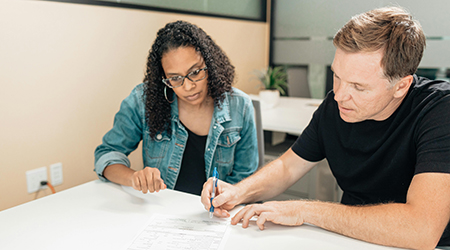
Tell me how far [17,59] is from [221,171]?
108cm

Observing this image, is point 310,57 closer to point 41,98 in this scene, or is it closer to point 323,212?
point 41,98

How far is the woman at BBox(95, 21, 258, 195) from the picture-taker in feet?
4.82

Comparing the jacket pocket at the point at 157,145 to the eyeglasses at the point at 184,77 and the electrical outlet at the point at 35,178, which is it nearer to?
the eyeglasses at the point at 184,77

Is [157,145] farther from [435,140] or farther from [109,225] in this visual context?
[435,140]

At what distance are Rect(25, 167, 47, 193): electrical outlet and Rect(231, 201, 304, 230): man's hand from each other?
1236 mm

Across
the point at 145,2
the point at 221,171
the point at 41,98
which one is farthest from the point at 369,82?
the point at 145,2

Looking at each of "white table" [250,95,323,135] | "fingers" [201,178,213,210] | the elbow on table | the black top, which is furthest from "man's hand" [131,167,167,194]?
"white table" [250,95,323,135]

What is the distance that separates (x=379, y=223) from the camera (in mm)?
933

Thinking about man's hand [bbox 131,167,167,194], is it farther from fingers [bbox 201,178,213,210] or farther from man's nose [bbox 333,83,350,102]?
man's nose [bbox 333,83,350,102]

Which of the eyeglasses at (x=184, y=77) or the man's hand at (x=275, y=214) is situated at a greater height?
the eyeglasses at (x=184, y=77)

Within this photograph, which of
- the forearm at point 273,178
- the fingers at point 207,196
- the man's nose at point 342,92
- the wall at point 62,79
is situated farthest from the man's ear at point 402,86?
the wall at point 62,79

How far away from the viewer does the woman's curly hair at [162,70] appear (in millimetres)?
1478

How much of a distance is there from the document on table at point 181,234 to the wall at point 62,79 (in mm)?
1022

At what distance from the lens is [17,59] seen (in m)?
1.69
